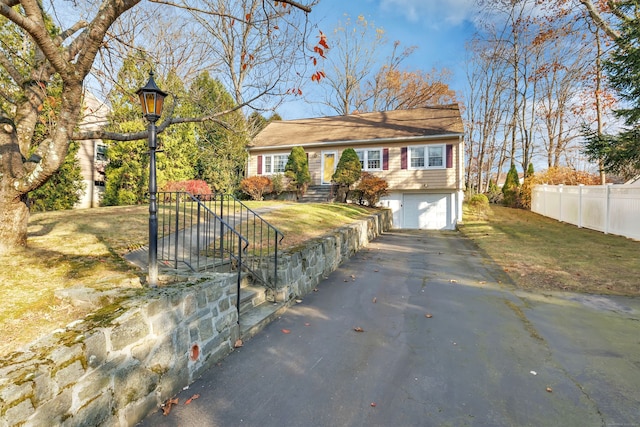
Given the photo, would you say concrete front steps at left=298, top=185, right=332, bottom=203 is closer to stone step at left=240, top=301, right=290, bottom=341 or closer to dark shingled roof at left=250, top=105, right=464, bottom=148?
dark shingled roof at left=250, top=105, right=464, bottom=148

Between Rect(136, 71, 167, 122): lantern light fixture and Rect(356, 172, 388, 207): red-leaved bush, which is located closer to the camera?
Rect(136, 71, 167, 122): lantern light fixture

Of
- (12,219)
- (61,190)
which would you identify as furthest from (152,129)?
(61,190)

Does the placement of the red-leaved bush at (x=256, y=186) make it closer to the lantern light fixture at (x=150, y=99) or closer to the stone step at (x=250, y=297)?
the stone step at (x=250, y=297)

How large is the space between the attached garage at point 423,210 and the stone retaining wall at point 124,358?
1536 cm

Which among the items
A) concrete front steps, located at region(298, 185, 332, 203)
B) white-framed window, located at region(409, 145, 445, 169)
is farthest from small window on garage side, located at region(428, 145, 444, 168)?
concrete front steps, located at region(298, 185, 332, 203)

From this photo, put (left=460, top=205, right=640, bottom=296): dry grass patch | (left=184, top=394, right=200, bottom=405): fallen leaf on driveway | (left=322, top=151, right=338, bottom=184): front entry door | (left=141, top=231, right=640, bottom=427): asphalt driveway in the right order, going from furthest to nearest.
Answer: (left=322, top=151, right=338, bottom=184): front entry door
(left=460, top=205, right=640, bottom=296): dry grass patch
(left=184, top=394, right=200, bottom=405): fallen leaf on driveway
(left=141, top=231, right=640, bottom=427): asphalt driveway

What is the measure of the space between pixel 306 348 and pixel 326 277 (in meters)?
3.13

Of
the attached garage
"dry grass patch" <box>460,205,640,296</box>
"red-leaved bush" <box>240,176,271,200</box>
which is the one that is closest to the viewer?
"dry grass patch" <box>460,205,640,296</box>

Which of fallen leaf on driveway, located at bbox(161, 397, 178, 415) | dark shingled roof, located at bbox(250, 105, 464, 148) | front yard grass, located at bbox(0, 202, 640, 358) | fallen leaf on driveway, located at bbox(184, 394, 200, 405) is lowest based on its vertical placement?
fallen leaf on driveway, located at bbox(184, 394, 200, 405)

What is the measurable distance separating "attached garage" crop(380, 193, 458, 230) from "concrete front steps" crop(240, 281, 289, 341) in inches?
556

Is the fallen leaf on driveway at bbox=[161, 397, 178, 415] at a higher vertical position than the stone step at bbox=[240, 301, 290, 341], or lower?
lower

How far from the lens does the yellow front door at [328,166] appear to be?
18781 millimetres

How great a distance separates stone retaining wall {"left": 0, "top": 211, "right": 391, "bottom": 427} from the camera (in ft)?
6.09

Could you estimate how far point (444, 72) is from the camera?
97.9ft
